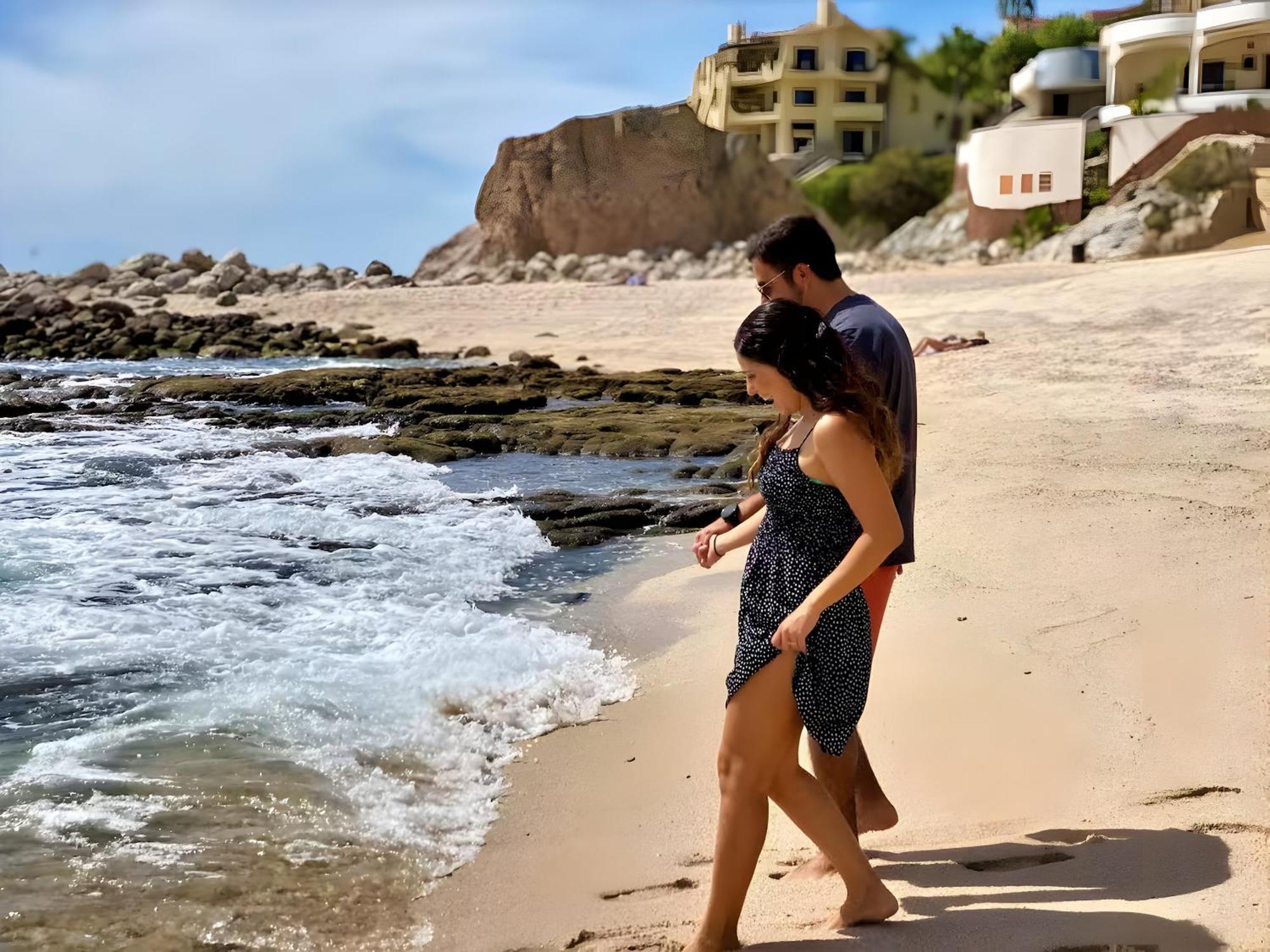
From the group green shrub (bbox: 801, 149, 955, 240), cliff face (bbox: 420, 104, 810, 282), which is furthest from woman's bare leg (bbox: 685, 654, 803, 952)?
cliff face (bbox: 420, 104, 810, 282)

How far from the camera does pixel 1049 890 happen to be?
292 centimetres

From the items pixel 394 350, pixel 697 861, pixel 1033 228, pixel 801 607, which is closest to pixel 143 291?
pixel 394 350

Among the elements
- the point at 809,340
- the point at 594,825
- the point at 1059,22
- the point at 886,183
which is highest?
the point at 1059,22

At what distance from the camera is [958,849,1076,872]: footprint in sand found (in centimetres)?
311

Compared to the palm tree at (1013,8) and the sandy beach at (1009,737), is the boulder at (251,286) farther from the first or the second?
the sandy beach at (1009,737)

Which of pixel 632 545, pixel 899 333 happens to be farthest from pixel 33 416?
pixel 899 333

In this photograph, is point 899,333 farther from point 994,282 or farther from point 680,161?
point 680,161

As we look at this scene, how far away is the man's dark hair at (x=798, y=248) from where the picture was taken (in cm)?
313

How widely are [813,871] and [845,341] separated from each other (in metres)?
1.34

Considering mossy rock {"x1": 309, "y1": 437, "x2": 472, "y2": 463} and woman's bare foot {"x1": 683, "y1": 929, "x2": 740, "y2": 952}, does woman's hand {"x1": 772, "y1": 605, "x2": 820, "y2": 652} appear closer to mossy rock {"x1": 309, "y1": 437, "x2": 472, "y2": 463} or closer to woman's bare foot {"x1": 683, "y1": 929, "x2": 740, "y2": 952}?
woman's bare foot {"x1": 683, "y1": 929, "x2": 740, "y2": 952}

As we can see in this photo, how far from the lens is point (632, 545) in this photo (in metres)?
8.27

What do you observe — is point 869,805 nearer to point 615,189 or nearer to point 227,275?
point 227,275

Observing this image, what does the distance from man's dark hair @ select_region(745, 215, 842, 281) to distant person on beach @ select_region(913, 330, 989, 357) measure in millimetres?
12725

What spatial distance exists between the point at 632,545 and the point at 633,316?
1998cm
